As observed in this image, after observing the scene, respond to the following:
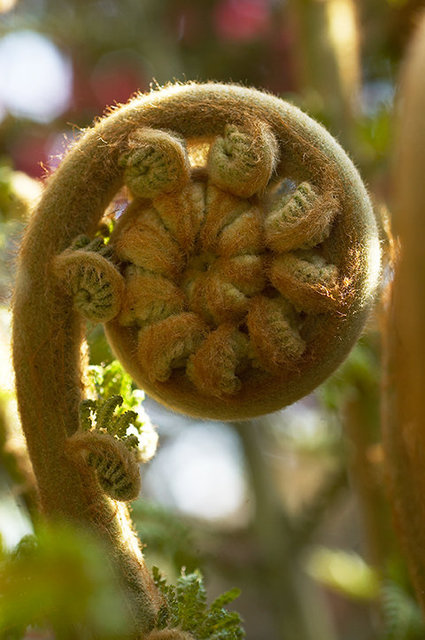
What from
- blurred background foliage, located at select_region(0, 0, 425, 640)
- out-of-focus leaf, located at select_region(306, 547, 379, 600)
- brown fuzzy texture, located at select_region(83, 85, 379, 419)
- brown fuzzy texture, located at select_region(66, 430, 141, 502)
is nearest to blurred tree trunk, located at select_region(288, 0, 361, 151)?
blurred background foliage, located at select_region(0, 0, 425, 640)

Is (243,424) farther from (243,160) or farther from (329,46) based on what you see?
(243,160)

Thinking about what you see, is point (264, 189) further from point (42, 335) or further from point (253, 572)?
point (253, 572)

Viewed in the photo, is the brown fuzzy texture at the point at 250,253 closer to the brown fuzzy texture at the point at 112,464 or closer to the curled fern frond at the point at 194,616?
the brown fuzzy texture at the point at 112,464

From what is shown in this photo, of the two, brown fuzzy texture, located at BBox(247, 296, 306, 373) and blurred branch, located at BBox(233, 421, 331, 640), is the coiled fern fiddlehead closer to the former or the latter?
brown fuzzy texture, located at BBox(247, 296, 306, 373)

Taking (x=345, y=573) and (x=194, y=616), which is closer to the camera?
(x=194, y=616)

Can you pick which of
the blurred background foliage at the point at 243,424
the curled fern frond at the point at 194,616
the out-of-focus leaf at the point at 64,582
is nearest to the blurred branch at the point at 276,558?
the blurred background foliage at the point at 243,424

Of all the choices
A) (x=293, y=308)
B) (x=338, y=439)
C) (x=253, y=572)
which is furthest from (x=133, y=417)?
(x=338, y=439)

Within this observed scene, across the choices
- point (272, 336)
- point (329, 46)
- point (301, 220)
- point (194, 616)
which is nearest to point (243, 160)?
point (301, 220)
